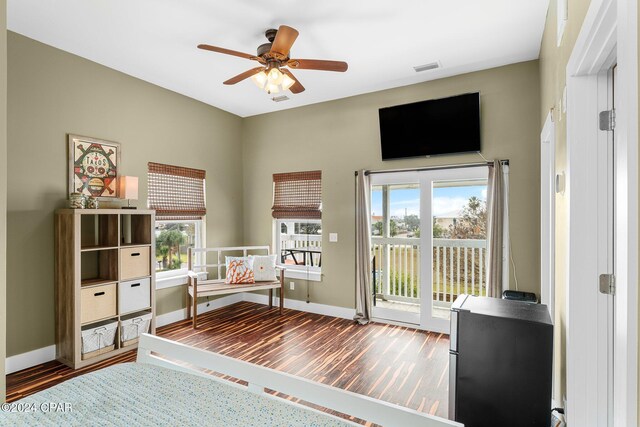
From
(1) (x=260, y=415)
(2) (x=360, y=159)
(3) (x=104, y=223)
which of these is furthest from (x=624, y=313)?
(3) (x=104, y=223)

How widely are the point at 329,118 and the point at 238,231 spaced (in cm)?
220

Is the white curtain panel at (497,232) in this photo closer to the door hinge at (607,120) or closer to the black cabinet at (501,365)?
the black cabinet at (501,365)

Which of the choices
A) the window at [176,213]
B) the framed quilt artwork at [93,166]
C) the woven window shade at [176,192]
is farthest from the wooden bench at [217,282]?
the framed quilt artwork at [93,166]

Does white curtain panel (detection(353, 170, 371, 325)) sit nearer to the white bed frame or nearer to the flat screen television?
the flat screen television

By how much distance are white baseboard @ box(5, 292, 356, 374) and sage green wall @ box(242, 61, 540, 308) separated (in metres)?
0.12

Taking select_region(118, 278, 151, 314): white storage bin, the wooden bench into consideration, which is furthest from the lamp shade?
the wooden bench

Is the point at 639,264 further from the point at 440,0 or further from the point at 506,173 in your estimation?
the point at 506,173

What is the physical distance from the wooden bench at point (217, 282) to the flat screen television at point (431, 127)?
7.25 feet

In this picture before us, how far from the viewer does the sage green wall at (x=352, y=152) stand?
10.9 ft

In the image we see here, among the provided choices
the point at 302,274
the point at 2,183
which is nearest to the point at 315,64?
the point at 2,183

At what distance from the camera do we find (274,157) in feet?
16.2

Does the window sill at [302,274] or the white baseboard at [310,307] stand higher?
the window sill at [302,274]

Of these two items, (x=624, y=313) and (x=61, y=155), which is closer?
(x=624, y=313)

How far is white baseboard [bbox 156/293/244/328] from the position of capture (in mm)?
4039
